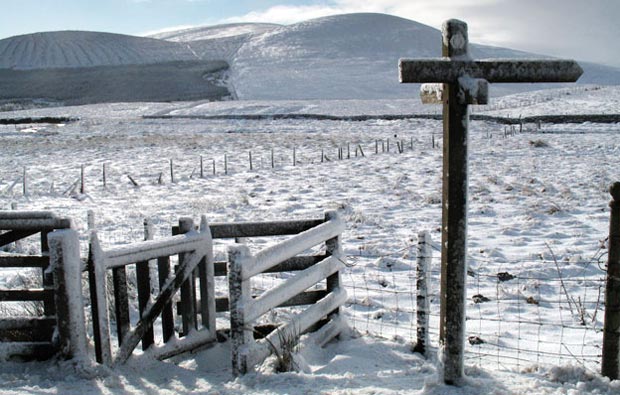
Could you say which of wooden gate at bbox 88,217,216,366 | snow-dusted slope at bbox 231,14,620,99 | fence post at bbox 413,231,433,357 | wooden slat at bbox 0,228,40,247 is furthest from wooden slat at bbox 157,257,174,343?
snow-dusted slope at bbox 231,14,620,99

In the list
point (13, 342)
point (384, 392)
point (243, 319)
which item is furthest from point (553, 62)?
point (13, 342)

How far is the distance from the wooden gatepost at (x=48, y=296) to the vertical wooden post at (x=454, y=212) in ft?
9.36

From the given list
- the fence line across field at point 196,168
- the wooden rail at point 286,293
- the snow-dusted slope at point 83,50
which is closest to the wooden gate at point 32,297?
the wooden rail at point 286,293

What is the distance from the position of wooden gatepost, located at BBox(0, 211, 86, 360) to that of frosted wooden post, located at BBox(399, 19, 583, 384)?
287 cm

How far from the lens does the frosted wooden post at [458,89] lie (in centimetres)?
430

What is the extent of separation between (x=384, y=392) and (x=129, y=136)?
1373 inches

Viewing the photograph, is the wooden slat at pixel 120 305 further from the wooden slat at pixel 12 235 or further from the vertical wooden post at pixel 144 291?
the wooden slat at pixel 12 235

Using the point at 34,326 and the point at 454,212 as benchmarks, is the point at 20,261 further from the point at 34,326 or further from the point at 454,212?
the point at 454,212

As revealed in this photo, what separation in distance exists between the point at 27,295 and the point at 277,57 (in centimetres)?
10112

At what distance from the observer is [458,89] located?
435 cm

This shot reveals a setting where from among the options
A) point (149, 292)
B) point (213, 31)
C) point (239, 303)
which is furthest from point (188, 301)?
point (213, 31)

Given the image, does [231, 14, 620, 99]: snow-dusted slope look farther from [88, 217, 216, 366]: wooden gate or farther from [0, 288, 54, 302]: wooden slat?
[0, 288, 54, 302]: wooden slat

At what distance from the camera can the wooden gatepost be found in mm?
4852

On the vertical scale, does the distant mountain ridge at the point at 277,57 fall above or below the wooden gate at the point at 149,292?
above
